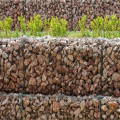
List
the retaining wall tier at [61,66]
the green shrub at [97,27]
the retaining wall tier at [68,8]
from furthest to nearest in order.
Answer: the retaining wall tier at [68,8]
the green shrub at [97,27]
the retaining wall tier at [61,66]

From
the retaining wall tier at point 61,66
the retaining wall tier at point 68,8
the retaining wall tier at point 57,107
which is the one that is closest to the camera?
the retaining wall tier at point 57,107

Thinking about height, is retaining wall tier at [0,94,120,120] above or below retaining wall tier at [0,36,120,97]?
below

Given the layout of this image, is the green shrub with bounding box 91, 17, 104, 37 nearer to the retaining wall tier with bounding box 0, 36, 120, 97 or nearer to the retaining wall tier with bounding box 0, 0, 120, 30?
the retaining wall tier with bounding box 0, 36, 120, 97

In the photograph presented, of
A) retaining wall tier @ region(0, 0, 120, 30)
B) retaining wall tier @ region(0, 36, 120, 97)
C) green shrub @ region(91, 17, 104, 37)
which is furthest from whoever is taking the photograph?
retaining wall tier @ region(0, 0, 120, 30)

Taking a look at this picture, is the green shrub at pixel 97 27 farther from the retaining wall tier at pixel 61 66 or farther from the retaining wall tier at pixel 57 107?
the retaining wall tier at pixel 57 107

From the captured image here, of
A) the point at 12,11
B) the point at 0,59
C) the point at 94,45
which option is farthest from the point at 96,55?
the point at 12,11

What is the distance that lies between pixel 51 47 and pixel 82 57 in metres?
0.66

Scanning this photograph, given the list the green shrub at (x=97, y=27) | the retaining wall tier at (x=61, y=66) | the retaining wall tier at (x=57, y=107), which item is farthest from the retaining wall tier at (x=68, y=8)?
the retaining wall tier at (x=57, y=107)

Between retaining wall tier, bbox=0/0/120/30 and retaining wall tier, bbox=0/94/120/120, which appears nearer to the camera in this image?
retaining wall tier, bbox=0/94/120/120

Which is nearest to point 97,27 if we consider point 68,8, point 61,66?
point 61,66

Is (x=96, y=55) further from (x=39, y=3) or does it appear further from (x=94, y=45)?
(x=39, y=3)

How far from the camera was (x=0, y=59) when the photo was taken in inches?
156

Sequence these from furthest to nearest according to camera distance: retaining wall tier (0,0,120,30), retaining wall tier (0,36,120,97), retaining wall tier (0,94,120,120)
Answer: retaining wall tier (0,0,120,30)
retaining wall tier (0,36,120,97)
retaining wall tier (0,94,120,120)

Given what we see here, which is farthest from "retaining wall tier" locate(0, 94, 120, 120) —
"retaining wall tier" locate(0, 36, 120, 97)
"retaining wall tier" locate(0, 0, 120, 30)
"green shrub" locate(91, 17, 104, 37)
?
"retaining wall tier" locate(0, 0, 120, 30)
